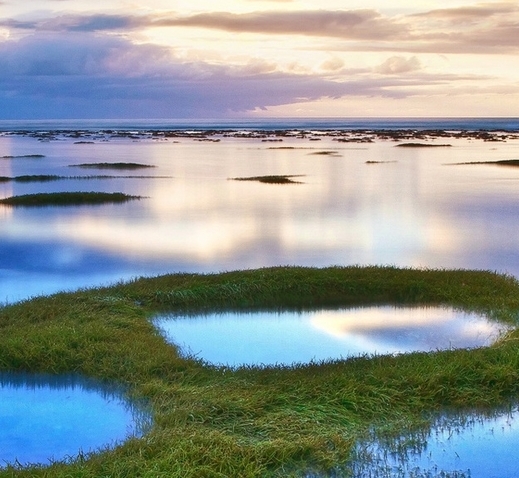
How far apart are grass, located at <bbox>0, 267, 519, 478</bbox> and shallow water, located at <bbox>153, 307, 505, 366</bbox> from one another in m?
0.48

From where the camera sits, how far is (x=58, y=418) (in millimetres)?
8727

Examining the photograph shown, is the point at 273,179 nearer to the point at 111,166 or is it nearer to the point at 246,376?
the point at 111,166

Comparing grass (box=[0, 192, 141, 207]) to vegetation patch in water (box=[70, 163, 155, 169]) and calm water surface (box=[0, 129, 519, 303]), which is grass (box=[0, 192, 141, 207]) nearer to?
calm water surface (box=[0, 129, 519, 303])

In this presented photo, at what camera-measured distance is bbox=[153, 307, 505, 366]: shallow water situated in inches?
430

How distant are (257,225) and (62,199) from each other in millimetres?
9534

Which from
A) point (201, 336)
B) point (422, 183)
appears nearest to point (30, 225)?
point (201, 336)

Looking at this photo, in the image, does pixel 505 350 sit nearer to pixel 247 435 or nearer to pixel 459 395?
pixel 459 395

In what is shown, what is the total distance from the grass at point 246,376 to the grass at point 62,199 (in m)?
14.9

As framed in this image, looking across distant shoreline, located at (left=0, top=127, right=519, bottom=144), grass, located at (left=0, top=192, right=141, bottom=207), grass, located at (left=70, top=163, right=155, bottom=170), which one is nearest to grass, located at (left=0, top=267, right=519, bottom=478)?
grass, located at (left=0, top=192, right=141, bottom=207)

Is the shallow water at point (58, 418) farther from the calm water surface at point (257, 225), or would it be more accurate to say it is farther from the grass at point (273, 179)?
the grass at point (273, 179)

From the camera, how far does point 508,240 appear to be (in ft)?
67.4

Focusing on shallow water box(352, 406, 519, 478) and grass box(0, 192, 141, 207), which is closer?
shallow water box(352, 406, 519, 478)

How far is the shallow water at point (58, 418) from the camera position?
25.8ft

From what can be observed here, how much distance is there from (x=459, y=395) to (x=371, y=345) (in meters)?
2.49
